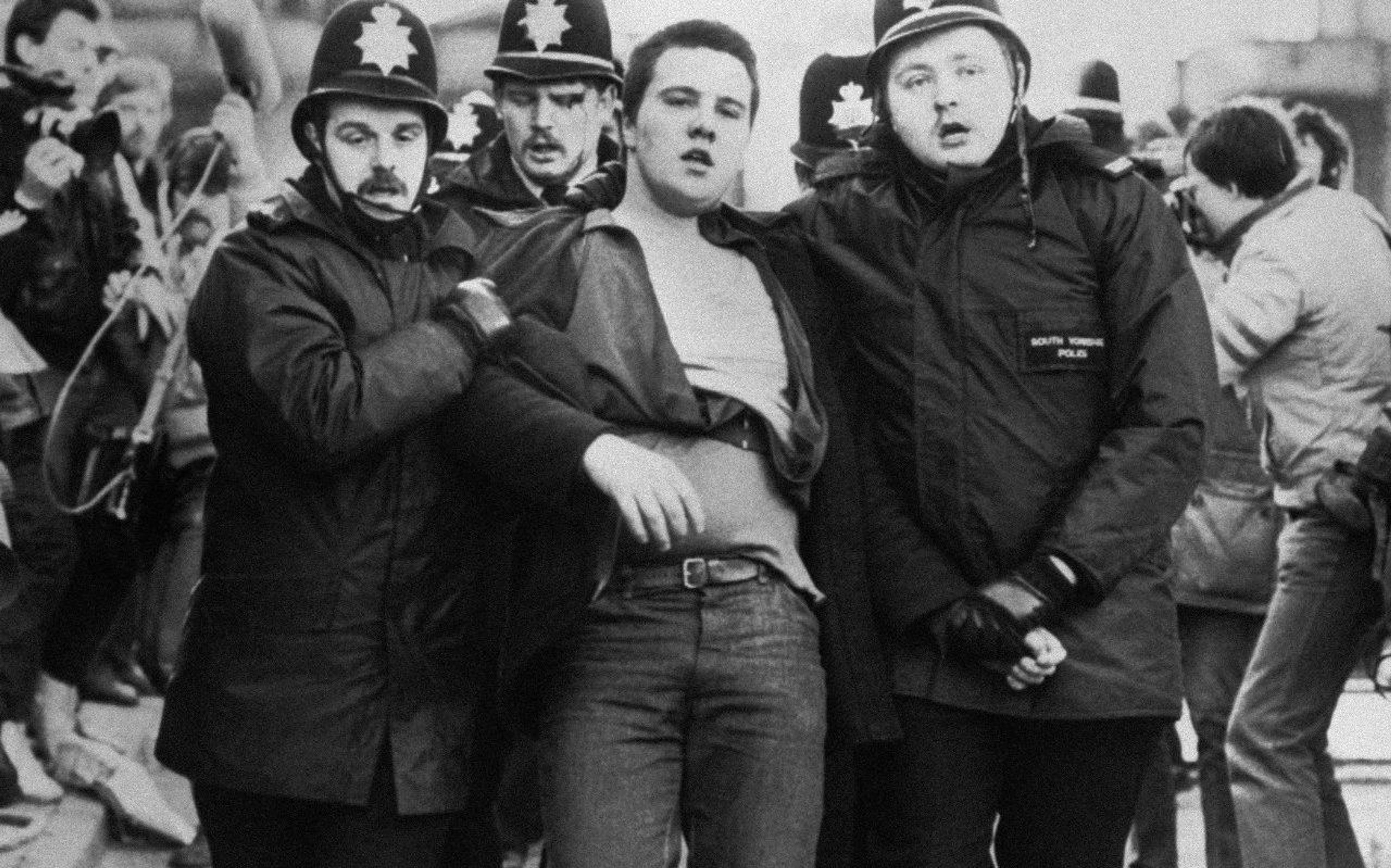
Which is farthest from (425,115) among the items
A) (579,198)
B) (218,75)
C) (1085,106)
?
(218,75)

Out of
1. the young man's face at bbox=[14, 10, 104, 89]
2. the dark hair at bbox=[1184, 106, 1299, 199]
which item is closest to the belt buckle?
the dark hair at bbox=[1184, 106, 1299, 199]

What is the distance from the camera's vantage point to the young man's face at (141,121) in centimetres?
973

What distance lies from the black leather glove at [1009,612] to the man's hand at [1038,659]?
0.01m

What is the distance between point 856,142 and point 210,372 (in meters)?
1.48

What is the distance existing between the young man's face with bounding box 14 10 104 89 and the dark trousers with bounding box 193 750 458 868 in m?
4.00

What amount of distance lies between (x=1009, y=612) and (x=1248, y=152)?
9.93 feet

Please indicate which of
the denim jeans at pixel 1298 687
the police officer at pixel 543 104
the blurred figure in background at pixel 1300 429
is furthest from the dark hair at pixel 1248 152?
the police officer at pixel 543 104

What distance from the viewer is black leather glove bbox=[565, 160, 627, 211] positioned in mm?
4453

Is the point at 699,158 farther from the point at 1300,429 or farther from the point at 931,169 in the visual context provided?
the point at 1300,429

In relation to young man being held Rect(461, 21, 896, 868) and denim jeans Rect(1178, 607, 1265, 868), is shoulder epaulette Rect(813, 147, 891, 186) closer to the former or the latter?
young man being held Rect(461, 21, 896, 868)

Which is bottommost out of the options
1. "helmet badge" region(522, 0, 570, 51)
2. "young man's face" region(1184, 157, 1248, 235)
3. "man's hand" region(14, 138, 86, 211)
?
"young man's face" region(1184, 157, 1248, 235)

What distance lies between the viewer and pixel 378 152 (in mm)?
4504

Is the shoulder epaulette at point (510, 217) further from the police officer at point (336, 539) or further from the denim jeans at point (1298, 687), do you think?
the denim jeans at point (1298, 687)

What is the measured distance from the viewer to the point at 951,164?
4.52m
